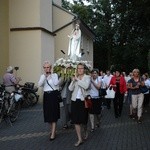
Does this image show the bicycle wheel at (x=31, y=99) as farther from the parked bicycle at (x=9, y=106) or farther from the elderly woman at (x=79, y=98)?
the elderly woman at (x=79, y=98)

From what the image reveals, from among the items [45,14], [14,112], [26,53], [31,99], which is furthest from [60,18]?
[14,112]

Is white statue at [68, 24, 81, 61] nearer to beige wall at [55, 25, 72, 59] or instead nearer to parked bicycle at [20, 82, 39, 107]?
parked bicycle at [20, 82, 39, 107]

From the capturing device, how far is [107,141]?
11.9m

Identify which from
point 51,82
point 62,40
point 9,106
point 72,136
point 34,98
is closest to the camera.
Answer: point 51,82

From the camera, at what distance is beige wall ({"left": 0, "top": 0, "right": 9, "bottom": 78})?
2415 centimetres

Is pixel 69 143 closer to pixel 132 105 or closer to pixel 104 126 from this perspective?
pixel 104 126

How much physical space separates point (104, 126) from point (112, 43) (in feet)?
127

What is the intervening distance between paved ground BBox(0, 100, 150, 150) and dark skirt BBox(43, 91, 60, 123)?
0.55 meters

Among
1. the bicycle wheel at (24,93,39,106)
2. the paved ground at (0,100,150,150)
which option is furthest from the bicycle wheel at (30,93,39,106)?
the paved ground at (0,100,150,150)

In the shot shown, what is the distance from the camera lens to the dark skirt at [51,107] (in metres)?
12.3

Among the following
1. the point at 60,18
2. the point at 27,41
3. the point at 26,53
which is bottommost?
the point at 26,53

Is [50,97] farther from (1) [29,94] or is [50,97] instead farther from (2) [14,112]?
(1) [29,94]

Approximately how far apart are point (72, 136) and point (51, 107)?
1030 millimetres

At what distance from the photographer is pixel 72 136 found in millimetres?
12781
